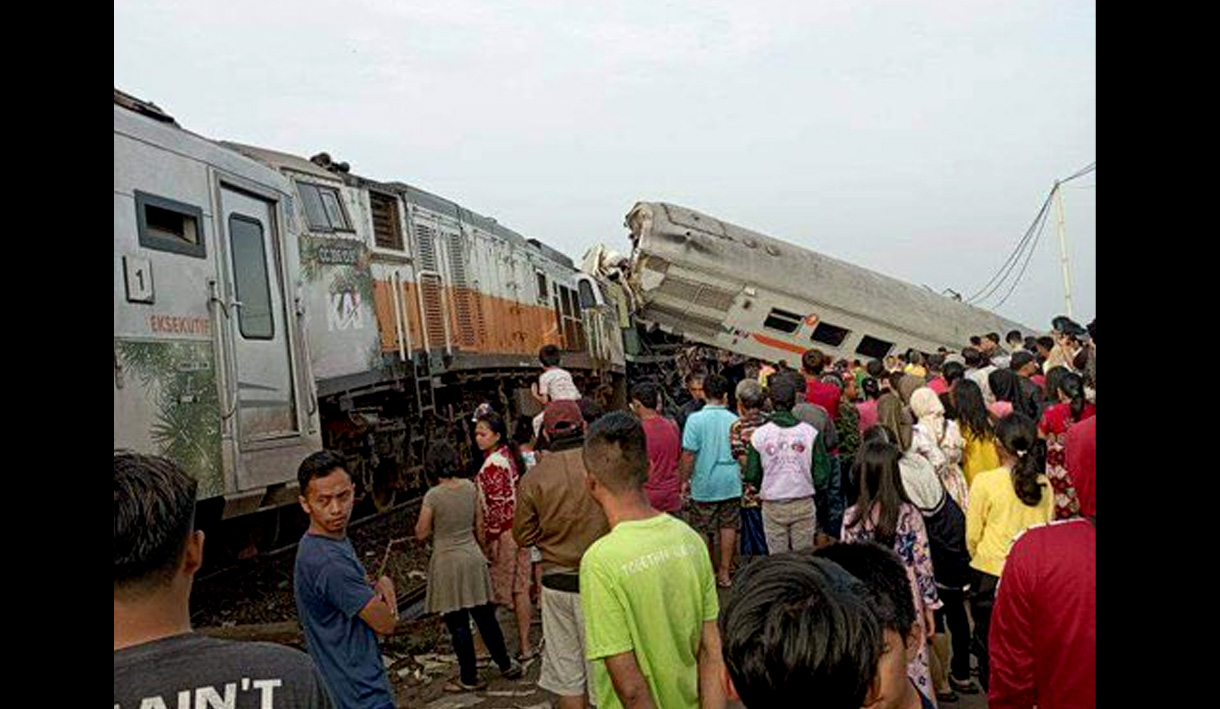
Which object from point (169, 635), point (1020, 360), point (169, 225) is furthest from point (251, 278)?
point (1020, 360)

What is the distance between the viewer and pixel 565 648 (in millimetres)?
4609

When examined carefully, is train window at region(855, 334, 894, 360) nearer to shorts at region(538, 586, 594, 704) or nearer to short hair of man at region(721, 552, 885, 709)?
shorts at region(538, 586, 594, 704)

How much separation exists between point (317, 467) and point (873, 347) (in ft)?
67.9

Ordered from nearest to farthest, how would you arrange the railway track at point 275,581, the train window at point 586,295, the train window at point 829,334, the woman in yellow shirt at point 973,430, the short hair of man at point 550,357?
the woman in yellow shirt at point 973,430, the railway track at point 275,581, the short hair of man at point 550,357, the train window at point 586,295, the train window at point 829,334

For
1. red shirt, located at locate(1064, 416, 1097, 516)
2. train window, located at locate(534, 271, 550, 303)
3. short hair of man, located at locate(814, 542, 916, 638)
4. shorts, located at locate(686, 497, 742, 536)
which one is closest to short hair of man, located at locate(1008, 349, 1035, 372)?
shorts, located at locate(686, 497, 742, 536)

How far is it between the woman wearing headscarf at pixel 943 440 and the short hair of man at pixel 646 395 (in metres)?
1.76

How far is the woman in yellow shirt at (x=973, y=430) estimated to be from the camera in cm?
612

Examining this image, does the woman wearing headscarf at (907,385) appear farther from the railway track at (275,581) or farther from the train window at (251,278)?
the train window at (251,278)

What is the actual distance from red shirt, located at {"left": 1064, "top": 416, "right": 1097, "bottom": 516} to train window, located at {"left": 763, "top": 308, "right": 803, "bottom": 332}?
19.9 metres

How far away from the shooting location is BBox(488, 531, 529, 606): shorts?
6.53 meters

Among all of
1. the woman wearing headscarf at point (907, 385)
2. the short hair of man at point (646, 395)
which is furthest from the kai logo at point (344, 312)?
the woman wearing headscarf at point (907, 385)

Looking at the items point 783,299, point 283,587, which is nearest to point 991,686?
point 283,587

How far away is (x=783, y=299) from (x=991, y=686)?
19.8m
